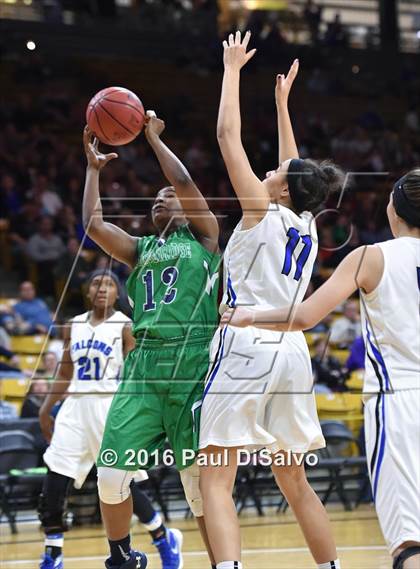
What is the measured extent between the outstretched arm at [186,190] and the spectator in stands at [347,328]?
23.4 ft

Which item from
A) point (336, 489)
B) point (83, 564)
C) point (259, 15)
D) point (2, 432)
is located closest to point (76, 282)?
point (2, 432)

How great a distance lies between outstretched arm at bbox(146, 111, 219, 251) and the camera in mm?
5672

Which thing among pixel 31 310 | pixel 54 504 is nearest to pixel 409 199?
pixel 54 504

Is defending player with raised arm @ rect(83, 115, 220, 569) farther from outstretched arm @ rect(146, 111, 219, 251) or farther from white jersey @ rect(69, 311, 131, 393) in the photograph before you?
white jersey @ rect(69, 311, 131, 393)

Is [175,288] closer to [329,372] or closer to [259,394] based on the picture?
[259,394]

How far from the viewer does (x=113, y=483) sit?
5.61 metres

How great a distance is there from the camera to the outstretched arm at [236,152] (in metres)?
4.93

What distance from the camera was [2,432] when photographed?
10125mm

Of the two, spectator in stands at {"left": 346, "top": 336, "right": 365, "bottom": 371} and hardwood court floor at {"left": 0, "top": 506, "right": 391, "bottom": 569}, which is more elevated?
spectator in stands at {"left": 346, "top": 336, "right": 365, "bottom": 371}

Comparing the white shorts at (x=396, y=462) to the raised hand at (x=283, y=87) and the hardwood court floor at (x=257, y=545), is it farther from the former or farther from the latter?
the hardwood court floor at (x=257, y=545)

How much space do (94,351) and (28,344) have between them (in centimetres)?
503

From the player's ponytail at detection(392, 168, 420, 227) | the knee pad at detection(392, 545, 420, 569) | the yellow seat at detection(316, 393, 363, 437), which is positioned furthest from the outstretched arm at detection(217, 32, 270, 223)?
the yellow seat at detection(316, 393, 363, 437)

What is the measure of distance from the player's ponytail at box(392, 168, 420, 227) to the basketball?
2060mm

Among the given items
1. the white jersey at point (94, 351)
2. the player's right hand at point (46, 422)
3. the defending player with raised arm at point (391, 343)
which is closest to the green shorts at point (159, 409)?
the defending player with raised arm at point (391, 343)
